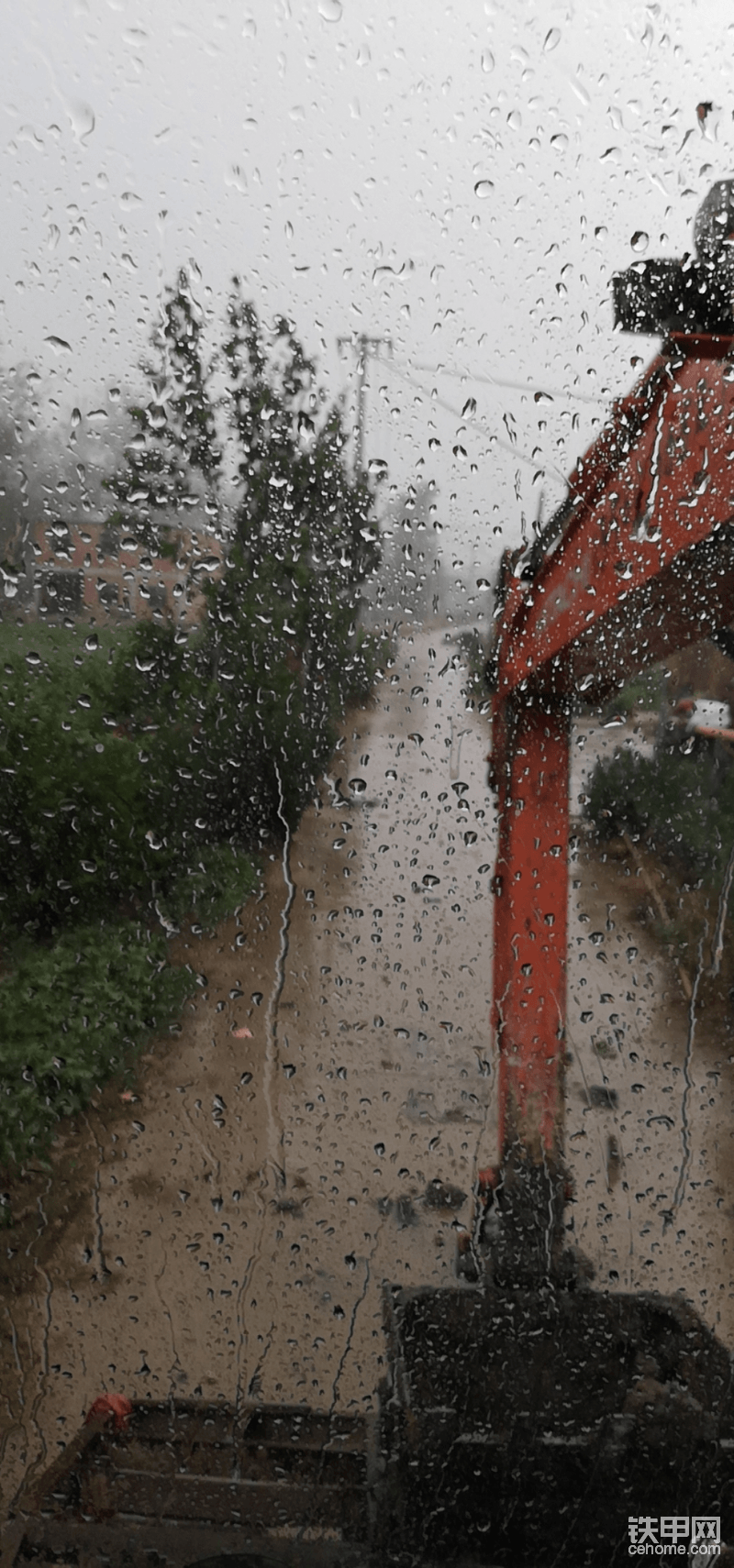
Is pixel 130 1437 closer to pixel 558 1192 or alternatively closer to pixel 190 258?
pixel 558 1192

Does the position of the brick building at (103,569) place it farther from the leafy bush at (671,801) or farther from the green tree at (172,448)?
the leafy bush at (671,801)

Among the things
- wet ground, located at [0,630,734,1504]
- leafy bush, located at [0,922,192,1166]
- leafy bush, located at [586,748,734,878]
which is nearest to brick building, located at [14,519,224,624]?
wet ground, located at [0,630,734,1504]

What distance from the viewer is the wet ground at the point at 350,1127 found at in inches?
48.6

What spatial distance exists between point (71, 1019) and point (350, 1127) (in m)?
0.56

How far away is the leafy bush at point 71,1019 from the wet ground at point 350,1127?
0.05m

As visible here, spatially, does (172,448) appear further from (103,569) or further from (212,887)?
(212,887)

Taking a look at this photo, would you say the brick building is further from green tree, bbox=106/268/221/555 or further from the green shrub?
the green shrub

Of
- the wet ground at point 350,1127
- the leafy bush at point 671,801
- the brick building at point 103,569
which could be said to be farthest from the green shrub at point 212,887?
the leafy bush at point 671,801

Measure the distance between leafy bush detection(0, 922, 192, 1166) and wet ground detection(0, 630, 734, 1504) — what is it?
52 millimetres

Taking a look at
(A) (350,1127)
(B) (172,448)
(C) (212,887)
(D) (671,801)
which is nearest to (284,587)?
(B) (172,448)

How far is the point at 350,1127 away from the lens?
4.99 feet

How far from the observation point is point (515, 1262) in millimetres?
1260

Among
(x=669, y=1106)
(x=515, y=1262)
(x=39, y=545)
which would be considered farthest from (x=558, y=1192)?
(x=39, y=545)

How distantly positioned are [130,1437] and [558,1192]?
722 millimetres
